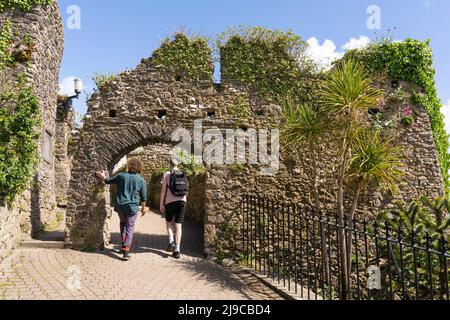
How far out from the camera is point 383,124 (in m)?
8.53

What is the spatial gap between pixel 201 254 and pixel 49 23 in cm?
795

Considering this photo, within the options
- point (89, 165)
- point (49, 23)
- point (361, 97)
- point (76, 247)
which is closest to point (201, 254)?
point (76, 247)

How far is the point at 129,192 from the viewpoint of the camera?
6.69m

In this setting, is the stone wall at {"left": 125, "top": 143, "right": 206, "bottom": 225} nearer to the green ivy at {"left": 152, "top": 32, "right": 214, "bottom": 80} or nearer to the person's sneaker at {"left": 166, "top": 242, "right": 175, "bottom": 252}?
the person's sneaker at {"left": 166, "top": 242, "right": 175, "bottom": 252}

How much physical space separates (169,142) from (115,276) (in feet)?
10.9

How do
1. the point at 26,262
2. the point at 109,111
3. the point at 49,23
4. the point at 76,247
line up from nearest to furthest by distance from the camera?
the point at 26,262 → the point at 76,247 → the point at 109,111 → the point at 49,23

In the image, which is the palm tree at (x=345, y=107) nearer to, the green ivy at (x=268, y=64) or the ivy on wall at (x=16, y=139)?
the green ivy at (x=268, y=64)

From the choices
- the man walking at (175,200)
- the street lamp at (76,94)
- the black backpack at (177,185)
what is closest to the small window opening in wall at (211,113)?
the man walking at (175,200)

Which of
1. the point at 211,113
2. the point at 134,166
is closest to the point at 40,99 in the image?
the point at 134,166

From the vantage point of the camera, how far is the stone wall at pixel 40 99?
7.49 metres

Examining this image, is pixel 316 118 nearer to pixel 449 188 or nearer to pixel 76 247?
pixel 449 188

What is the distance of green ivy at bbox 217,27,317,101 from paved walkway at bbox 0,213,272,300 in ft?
13.8

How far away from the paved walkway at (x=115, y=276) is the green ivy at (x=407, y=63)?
20.5 feet

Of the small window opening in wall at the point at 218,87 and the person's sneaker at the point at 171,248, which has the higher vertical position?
the small window opening in wall at the point at 218,87
